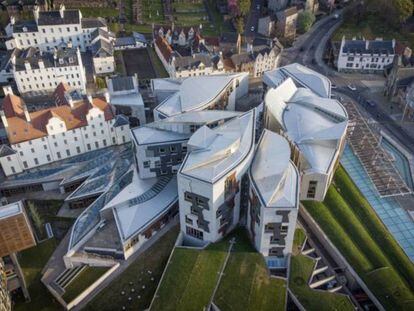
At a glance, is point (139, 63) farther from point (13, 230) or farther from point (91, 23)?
point (13, 230)

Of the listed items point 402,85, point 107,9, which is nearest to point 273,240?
point 402,85

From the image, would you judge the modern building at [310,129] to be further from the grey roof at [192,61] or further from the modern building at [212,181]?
the grey roof at [192,61]

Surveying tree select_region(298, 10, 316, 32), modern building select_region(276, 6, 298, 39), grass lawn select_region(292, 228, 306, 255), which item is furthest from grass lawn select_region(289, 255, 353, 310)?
tree select_region(298, 10, 316, 32)

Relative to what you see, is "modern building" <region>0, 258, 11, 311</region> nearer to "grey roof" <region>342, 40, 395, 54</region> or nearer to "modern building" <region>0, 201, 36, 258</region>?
"modern building" <region>0, 201, 36, 258</region>

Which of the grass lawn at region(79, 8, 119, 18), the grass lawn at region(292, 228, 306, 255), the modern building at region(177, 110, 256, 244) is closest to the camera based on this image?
the modern building at region(177, 110, 256, 244)

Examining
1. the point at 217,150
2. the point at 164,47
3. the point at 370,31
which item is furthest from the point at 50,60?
the point at 370,31
